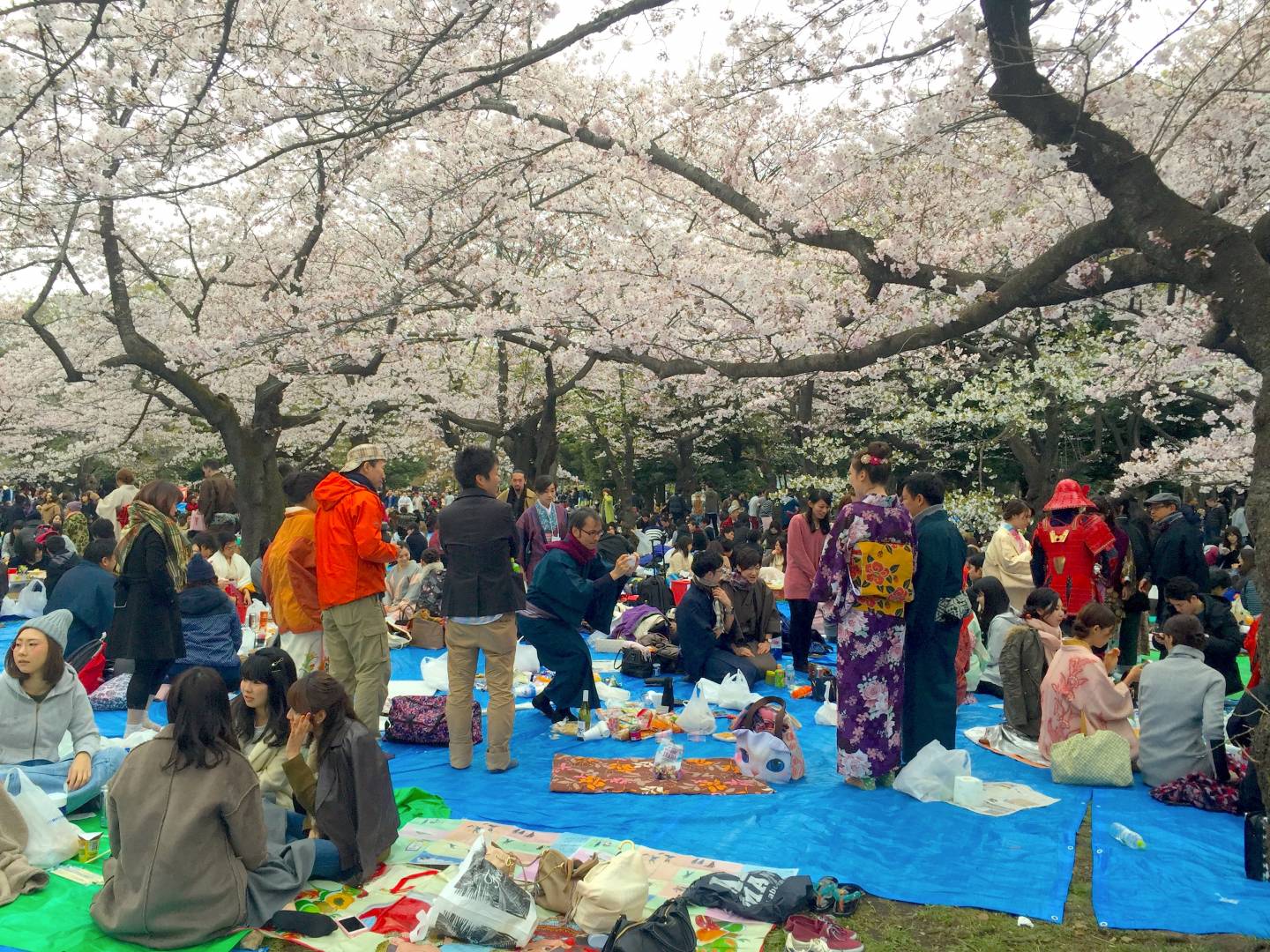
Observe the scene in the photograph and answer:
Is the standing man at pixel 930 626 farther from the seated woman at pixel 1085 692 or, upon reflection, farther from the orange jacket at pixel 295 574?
the orange jacket at pixel 295 574

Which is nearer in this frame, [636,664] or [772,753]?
[772,753]

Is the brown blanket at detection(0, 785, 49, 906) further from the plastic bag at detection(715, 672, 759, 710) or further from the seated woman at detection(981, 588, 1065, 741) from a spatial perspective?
the seated woman at detection(981, 588, 1065, 741)

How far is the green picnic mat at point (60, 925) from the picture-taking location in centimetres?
342

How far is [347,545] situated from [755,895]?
301 centimetres

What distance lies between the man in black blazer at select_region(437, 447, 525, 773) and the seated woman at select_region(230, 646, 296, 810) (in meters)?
1.42

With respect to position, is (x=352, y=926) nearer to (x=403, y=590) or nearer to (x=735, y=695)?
(x=735, y=695)

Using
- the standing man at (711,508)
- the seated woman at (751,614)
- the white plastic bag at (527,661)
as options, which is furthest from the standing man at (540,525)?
the standing man at (711,508)

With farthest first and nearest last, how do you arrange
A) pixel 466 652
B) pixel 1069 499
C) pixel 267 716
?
pixel 1069 499, pixel 466 652, pixel 267 716

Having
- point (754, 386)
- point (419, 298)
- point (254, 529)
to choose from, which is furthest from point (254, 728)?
point (754, 386)

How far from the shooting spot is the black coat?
583 cm

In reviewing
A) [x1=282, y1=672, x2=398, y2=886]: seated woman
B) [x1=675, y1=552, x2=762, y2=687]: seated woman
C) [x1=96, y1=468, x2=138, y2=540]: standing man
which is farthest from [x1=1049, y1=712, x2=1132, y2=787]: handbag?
[x1=96, y1=468, x2=138, y2=540]: standing man

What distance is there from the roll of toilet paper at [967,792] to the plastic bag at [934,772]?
57mm

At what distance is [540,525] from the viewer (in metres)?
8.92

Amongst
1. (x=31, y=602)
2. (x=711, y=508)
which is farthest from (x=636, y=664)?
(x=711, y=508)
